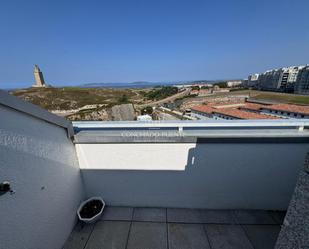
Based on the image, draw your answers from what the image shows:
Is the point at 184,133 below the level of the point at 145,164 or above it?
above

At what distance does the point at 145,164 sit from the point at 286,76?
45733mm

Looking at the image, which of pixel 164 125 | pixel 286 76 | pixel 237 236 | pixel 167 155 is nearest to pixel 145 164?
pixel 167 155

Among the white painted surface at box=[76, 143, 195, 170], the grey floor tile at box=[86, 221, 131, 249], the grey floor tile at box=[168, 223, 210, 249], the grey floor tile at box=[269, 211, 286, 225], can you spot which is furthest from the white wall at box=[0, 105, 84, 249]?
the grey floor tile at box=[269, 211, 286, 225]

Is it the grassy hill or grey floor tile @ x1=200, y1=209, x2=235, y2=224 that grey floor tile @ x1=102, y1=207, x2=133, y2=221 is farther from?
the grassy hill

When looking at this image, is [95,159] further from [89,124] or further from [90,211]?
[90,211]

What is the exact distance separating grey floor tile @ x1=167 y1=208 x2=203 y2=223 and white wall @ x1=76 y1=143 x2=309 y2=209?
0.06m

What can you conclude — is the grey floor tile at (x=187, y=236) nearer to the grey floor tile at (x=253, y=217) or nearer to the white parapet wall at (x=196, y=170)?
the white parapet wall at (x=196, y=170)

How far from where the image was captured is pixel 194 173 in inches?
74.6

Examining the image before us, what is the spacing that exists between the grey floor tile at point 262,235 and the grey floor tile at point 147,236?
1006 mm

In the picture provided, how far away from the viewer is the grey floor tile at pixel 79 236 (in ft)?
5.33

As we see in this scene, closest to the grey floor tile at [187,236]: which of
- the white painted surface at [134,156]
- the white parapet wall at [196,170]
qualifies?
the white parapet wall at [196,170]

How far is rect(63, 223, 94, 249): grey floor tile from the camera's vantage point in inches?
64.0

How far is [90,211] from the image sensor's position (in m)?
1.94

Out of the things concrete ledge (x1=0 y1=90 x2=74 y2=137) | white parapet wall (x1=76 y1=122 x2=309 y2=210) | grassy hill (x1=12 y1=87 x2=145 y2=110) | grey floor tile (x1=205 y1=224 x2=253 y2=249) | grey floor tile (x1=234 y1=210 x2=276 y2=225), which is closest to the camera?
concrete ledge (x1=0 y1=90 x2=74 y2=137)
